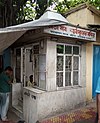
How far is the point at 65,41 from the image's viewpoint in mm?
7137

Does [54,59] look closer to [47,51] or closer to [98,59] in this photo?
[47,51]

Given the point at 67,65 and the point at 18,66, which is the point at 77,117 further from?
the point at 18,66

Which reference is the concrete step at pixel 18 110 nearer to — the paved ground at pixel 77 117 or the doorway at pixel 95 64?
the paved ground at pixel 77 117

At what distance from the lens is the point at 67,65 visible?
24.2 feet

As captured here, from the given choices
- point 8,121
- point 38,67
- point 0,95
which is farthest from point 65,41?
point 8,121

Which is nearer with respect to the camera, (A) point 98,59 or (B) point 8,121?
(B) point 8,121

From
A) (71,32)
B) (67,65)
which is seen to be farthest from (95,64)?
(71,32)

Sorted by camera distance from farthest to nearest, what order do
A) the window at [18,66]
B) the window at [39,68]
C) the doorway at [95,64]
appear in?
the window at [18,66], the doorway at [95,64], the window at [39,68]

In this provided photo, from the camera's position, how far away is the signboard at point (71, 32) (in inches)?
239

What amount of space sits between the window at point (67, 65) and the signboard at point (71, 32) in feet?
1.97

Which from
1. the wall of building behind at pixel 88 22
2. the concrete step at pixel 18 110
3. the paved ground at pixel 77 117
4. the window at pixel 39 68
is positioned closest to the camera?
the paved ground at pixel 77 117

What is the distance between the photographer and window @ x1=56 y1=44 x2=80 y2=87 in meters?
7.06

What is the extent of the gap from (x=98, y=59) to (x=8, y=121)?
4.87 m

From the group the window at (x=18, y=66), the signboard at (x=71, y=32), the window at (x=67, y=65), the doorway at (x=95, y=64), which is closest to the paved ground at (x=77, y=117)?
the window at (x=67, y=65)
